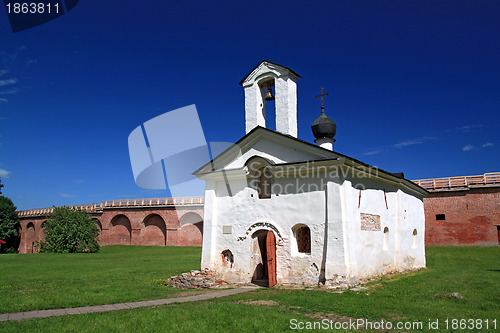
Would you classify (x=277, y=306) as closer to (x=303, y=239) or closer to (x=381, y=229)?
(x=303, y=239)

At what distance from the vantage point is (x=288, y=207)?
1341 centimetres

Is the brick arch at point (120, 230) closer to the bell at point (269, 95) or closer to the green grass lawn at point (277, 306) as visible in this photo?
the green grass lawn at point (277, 306)

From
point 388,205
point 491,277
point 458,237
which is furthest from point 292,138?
point 458,237

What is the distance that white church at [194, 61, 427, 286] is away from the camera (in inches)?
494

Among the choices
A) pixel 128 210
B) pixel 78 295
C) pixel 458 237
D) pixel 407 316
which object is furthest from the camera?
pixel 128 210

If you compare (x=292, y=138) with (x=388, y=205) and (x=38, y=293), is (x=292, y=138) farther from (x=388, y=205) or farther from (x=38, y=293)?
(x=38, y=293)

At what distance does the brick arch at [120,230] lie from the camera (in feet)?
132

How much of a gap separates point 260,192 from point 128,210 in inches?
1141

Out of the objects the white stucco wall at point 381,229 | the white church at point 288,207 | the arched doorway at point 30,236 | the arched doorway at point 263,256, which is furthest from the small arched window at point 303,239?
the arched doorway at point 30,236

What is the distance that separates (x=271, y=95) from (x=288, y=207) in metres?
4.64

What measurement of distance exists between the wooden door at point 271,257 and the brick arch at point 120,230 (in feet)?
98.2

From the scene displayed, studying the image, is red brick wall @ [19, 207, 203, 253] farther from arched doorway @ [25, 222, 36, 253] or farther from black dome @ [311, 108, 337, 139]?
black dome @ [311, 108, 337, 139]

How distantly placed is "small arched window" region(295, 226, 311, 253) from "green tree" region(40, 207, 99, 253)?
26216mm

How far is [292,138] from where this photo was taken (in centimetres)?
1335
